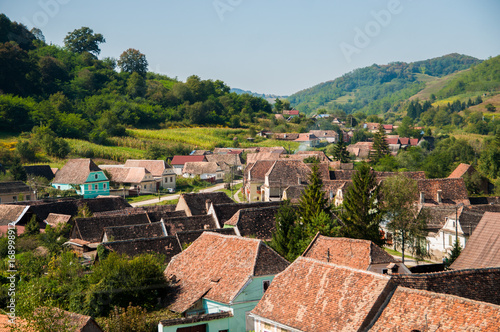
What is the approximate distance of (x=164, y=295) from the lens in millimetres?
21469

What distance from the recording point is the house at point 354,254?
21.5m

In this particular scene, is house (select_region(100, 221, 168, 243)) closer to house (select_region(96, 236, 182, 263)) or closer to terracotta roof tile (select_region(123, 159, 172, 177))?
house (select_region(96, 236, 182, 263))

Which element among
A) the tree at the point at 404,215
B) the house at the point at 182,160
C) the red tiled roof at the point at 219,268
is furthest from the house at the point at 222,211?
the house at the point at 182,160

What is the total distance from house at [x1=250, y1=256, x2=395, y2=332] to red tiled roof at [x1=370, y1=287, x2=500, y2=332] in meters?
0.48

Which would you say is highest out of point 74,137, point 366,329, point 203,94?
point 203,94

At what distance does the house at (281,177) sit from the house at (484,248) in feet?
80.1

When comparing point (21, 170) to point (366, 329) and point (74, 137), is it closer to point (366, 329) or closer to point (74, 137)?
point (74, 137)

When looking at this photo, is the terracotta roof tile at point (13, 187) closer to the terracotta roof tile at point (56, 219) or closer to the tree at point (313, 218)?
the terracotta roof tile at point (56, 219)

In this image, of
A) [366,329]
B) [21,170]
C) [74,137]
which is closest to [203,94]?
[74,137]

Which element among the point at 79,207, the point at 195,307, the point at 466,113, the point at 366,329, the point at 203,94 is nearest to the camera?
the point at 366,329

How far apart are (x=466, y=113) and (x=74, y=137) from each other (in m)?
126

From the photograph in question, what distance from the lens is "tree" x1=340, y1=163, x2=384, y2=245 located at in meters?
30.3

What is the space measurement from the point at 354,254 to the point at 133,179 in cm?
4270

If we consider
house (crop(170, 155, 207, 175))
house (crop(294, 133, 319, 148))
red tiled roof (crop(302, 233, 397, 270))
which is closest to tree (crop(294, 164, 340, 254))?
red tiled roof (crop(302, 233, 397, 270))
